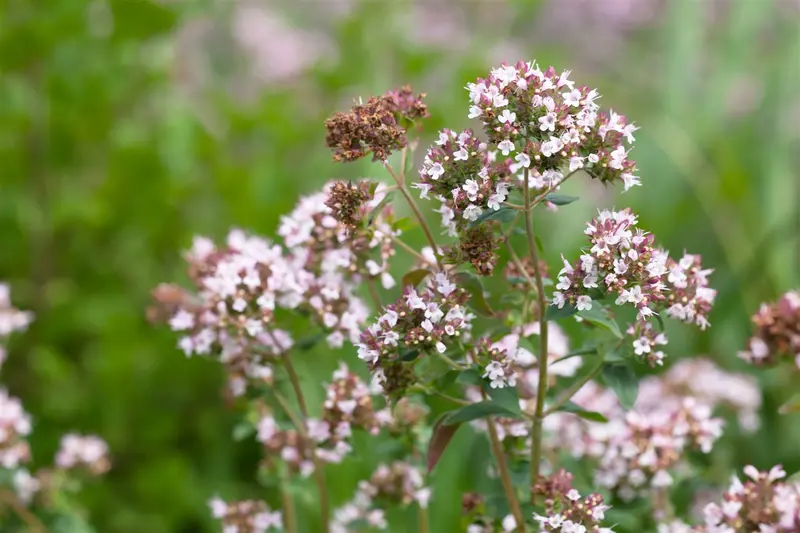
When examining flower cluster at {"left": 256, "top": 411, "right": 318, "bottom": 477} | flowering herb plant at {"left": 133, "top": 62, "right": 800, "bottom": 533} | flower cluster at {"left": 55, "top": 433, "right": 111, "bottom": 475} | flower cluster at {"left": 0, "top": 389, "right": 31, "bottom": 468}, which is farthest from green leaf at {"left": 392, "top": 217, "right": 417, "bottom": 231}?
flower cluster at {"left": 55, "top": 433, "right": 111, "bottom": 475}

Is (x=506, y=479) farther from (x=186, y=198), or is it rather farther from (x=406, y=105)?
(x=186, y=198)

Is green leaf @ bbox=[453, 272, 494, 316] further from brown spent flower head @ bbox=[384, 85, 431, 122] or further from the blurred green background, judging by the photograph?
the blurred green background

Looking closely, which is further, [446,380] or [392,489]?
[392,489]

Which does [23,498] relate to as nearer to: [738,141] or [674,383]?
[674,383]

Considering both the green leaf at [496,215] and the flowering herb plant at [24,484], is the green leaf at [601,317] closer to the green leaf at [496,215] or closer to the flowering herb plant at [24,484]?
the green leaf at [496,215]

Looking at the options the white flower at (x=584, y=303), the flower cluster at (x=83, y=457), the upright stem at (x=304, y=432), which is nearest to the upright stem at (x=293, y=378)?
the upright stem at (x=304, y=432)

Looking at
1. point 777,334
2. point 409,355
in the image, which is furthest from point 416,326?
point 777,334
